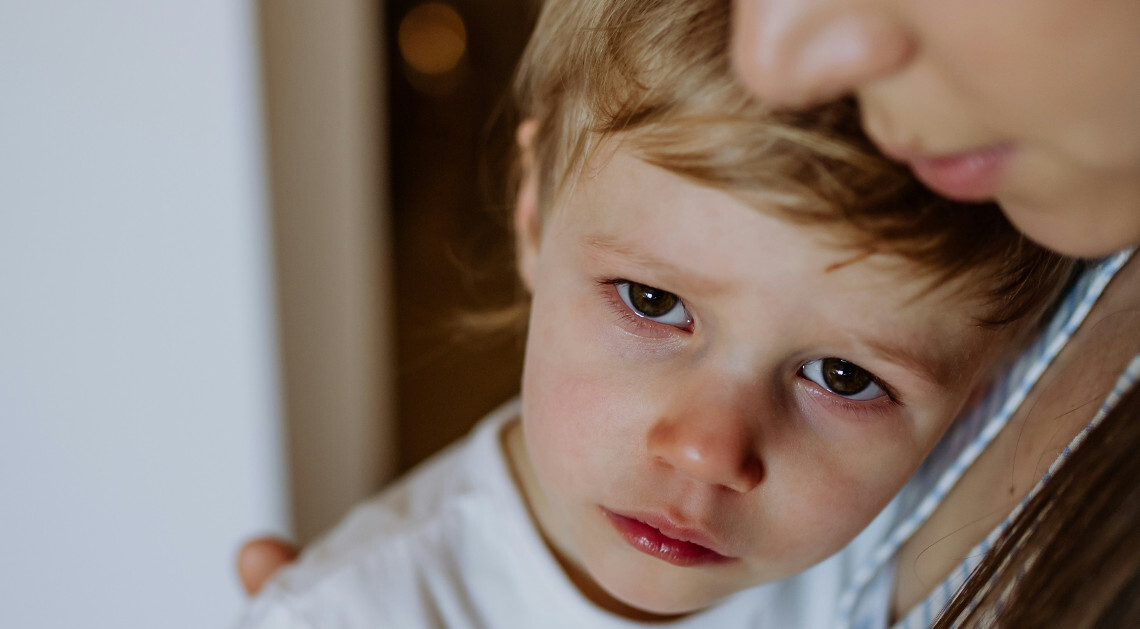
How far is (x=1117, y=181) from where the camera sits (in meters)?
0.29

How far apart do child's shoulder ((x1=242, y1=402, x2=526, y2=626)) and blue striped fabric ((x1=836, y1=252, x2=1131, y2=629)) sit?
0.80 ft

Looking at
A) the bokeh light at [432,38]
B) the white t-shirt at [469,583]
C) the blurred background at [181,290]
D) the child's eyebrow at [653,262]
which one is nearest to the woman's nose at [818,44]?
the child's eyebrow at [653,262]

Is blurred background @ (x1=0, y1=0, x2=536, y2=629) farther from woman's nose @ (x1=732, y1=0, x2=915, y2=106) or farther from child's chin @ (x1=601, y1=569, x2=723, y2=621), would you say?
woman's nose @ (x1=732, y1=0, x2=915, y2=106)

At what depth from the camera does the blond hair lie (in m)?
0.38

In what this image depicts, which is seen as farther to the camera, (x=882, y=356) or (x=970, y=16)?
(x=882, y=356)

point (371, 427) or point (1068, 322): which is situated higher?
point (1068, 322)

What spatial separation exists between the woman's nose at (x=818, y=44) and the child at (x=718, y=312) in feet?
0.11

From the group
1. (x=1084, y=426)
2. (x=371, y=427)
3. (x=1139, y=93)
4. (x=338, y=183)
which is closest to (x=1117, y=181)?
(x=1139, y=93)

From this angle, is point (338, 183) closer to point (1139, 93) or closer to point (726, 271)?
point (726, 271)

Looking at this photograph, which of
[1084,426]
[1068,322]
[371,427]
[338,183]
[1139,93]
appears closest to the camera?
[1139,93]

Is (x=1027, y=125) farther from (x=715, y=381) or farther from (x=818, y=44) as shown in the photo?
(x=715, y=381)

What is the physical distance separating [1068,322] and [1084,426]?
0.12m

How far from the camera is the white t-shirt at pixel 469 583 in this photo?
65 centimetres

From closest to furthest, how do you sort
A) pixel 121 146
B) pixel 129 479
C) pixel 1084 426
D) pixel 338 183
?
pixel 1084 426 < pixel 121 146 < pixel 129 479 < pixel 338 183
